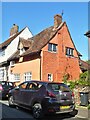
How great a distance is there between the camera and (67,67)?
3044 cm

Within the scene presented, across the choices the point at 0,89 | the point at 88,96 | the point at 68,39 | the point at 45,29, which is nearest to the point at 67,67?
the point at 68,39

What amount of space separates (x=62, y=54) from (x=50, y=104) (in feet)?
64.1

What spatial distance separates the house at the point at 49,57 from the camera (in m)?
28.0

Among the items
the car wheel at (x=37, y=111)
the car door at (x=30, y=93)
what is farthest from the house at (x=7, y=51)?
the car wheel at (x=37, y=111)

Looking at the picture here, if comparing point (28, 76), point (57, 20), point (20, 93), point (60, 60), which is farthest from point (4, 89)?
point (57, 20)

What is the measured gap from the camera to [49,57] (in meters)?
28.5

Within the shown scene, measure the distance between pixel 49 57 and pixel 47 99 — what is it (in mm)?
17765

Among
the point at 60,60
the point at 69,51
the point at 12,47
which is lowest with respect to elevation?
the point at 60,60

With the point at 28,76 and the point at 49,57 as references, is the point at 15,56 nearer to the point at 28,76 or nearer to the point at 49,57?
the point at 28,76

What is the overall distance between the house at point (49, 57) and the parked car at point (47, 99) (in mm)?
15235

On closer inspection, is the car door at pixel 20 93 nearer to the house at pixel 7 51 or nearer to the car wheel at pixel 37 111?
the car wheel at pixel 37 111

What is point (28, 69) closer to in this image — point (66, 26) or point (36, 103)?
point (66, 26)

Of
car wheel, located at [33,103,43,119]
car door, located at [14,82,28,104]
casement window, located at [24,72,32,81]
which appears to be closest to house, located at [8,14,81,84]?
casement window, located at [24,72,32,81]

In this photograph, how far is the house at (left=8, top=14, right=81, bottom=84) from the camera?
28031 mm
